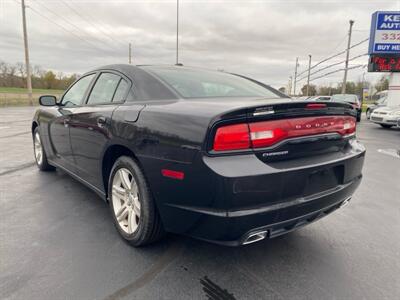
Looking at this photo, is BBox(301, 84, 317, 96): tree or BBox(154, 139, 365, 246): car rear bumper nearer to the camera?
BBox(154, 139, 365, 246): car rear bumper

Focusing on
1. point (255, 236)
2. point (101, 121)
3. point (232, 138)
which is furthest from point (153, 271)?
point (101, 121)

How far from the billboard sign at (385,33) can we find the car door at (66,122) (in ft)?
69.5

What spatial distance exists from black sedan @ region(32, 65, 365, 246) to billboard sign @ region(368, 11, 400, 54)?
20.8 metres

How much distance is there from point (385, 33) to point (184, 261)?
73.4 ft

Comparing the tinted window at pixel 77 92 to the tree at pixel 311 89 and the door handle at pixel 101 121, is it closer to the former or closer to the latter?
the door handle at pixel 101 121

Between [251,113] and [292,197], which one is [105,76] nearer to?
[251,113]

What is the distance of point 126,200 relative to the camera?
101 inches

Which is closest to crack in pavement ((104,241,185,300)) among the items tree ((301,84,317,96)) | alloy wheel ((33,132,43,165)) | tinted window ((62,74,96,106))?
tinted window ((62,74,96,106))

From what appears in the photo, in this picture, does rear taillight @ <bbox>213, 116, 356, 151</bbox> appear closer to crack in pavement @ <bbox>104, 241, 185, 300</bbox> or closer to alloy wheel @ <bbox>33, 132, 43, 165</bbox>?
crack in pavement @ <bbox>104, 241, 185, 300</bbox>

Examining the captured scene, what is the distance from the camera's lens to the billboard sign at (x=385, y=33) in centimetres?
1900

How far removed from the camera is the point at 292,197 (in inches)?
75.0

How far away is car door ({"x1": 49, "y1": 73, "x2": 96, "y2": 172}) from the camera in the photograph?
3.50m

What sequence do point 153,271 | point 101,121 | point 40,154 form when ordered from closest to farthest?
1. point 153,271
2. point 101,121
3. point 40,154

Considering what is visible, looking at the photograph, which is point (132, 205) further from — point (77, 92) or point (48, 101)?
point (48, 101)
